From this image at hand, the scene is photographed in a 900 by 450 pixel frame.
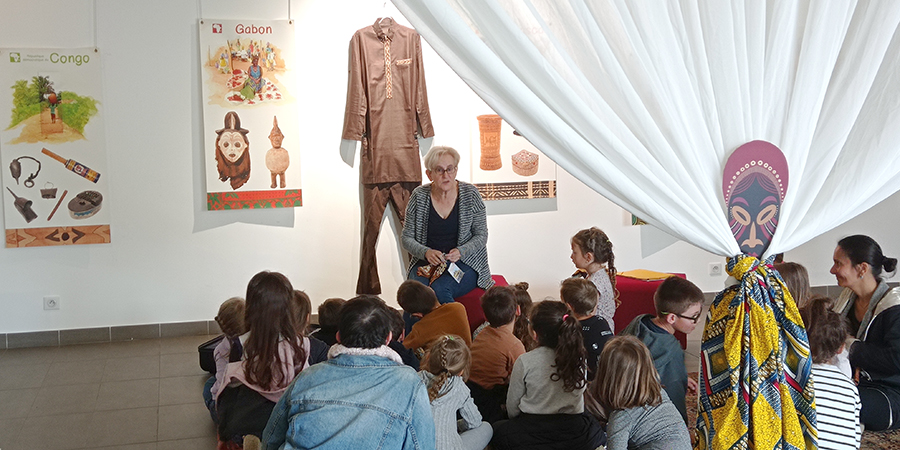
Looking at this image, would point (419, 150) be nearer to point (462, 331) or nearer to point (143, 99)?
point (143, 99)

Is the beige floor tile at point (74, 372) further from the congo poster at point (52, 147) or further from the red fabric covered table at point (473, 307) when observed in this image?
the red fabric covered table at point (473, 307)

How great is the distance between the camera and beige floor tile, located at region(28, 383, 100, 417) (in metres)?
3.96

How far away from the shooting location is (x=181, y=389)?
169 inches

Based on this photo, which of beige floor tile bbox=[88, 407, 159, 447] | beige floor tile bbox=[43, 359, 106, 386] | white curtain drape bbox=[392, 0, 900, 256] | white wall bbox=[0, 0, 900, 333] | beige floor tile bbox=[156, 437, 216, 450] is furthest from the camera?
white wall bbox=[0, 0, 900, 333]

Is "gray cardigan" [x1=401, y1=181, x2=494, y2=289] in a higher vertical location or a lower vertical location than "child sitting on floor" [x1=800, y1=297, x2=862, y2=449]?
higher

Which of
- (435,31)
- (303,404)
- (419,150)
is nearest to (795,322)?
(435,31)

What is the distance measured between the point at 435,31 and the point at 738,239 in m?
0.87

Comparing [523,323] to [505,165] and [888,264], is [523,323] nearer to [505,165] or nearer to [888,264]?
[888,264]

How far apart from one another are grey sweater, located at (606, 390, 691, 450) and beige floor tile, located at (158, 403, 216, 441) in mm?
2007

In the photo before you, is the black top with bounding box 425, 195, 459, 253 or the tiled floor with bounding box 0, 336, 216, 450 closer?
the tiled floor with bounding box 0, 336, 216, 450

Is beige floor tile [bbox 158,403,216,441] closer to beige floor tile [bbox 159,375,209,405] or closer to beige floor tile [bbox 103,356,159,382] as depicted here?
beige floor tile [bbox 159,375,209,405]

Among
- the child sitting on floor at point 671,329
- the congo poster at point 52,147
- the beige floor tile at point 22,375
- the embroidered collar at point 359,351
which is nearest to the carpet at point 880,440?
the child sitting on floor at point 671,329

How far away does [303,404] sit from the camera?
1.91 m

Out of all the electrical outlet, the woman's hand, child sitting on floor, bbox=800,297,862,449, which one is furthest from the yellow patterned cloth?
the electrical outlet
